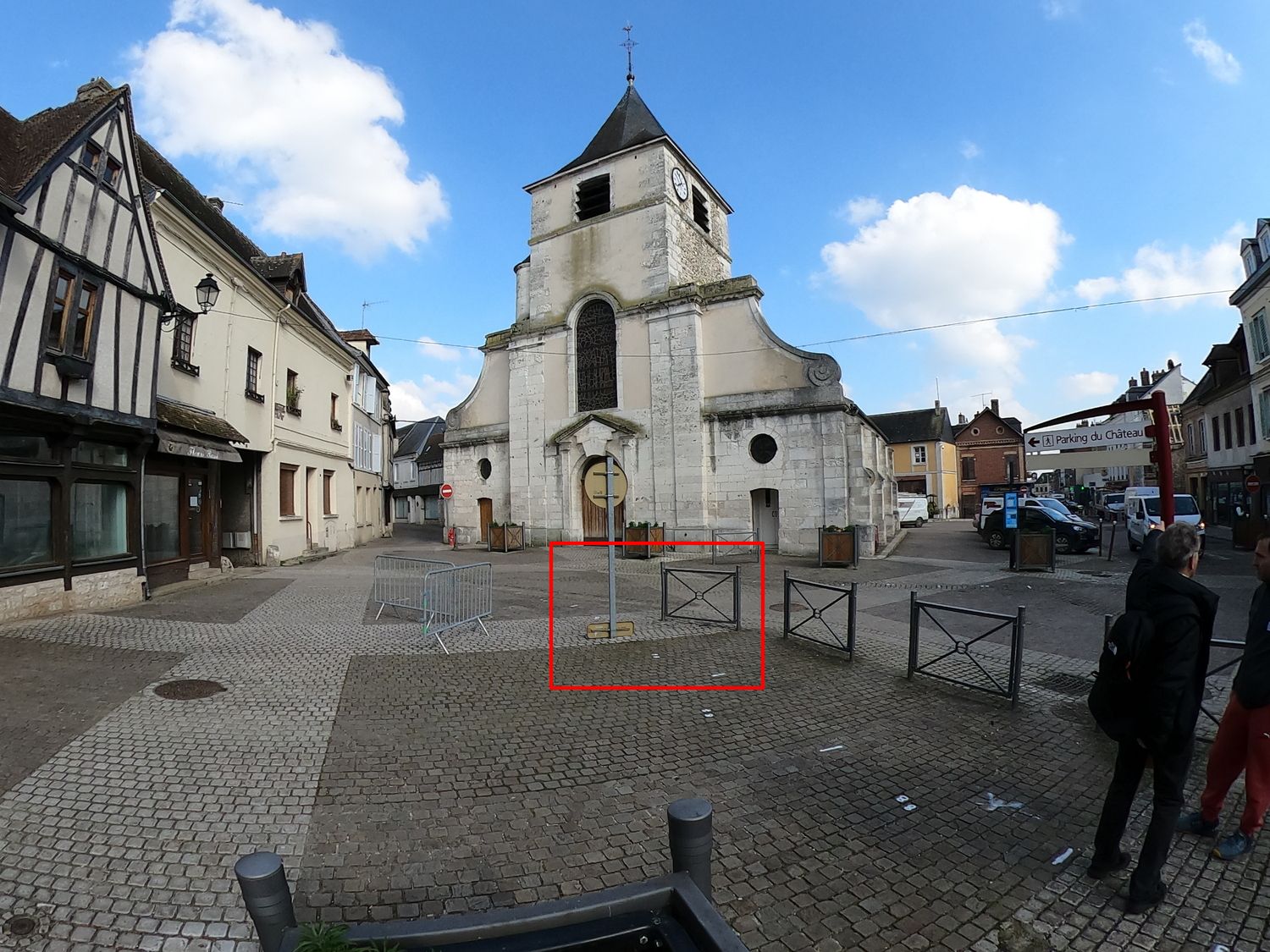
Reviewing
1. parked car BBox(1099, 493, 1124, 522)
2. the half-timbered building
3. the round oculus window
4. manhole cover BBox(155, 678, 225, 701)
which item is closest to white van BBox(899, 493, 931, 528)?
parked car BBox(1099, 493, 1124, 522)

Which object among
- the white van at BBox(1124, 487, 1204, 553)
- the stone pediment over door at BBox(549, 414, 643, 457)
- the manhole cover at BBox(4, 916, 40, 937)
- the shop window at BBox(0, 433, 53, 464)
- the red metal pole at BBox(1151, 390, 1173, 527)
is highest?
the stone pediment over door at BBox(549, 414, 643, 457)

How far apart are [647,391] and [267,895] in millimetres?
20106

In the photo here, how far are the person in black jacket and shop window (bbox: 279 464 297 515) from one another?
18.5m

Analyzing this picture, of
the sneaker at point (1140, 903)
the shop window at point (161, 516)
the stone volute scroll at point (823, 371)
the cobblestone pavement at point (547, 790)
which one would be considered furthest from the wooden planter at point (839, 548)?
the shop window at point (161, 516)

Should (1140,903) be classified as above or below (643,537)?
below

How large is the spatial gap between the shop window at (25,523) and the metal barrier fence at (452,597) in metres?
5.55

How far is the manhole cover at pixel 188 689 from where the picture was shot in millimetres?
5727

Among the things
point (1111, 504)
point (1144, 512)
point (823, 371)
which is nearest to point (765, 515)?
point (823, 371)

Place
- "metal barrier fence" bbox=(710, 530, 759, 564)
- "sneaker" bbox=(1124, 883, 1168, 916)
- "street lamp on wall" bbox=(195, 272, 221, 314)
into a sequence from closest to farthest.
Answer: "sneaker" bbox=(1124, 883, 1168, 916)
"street lamp on wall" bbox=(195, 272, 221, 314)
"metal barrier fence" bbox=(710, 530, 759, 564)

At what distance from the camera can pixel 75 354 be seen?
354 inches

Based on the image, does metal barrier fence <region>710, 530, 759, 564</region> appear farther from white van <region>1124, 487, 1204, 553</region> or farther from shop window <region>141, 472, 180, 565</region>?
shop window <region>141, 472, 180, 565</region>

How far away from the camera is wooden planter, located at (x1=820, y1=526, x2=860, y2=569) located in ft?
53.5

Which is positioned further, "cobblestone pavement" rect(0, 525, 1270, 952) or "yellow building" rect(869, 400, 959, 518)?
"yellow building" rect(869, 400, 959, 518)

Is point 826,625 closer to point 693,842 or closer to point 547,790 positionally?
point 547,790
